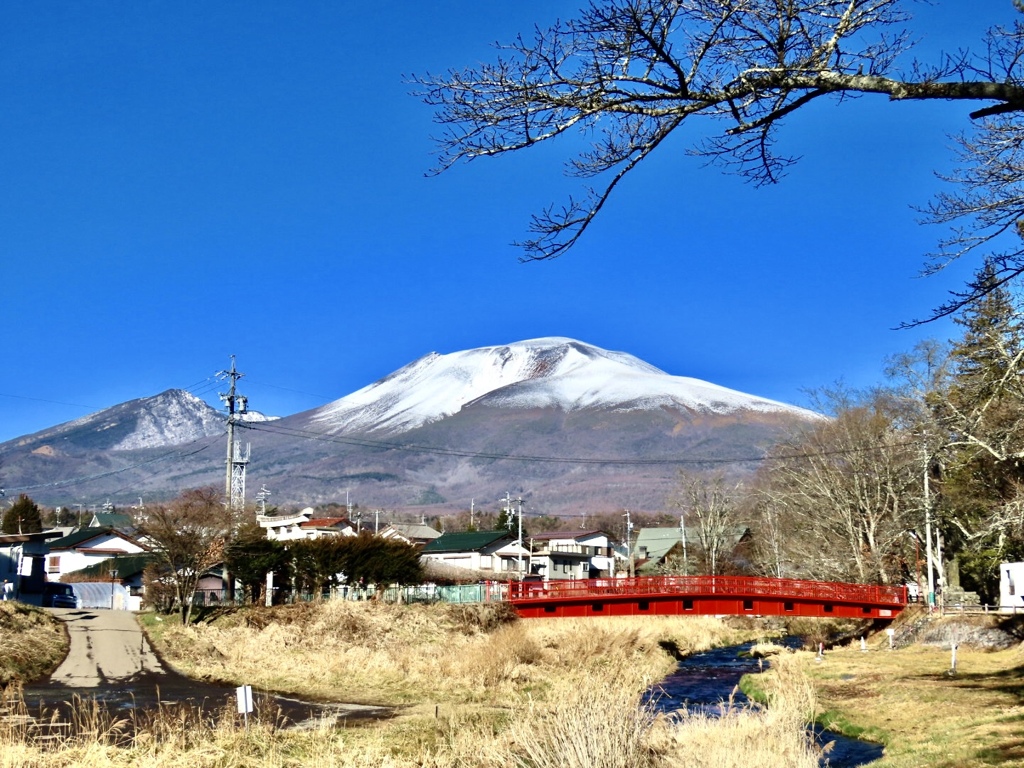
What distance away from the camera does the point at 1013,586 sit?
40281mm

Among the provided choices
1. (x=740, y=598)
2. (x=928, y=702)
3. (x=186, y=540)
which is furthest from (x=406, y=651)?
(x=928, y=702)

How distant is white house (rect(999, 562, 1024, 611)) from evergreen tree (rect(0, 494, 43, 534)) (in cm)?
8566

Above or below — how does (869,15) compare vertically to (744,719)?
above

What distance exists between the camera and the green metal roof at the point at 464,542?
8856cm

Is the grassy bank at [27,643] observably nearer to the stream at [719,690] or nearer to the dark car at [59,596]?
the dark car at [59,596]

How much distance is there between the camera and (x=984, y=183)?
10.1 meters

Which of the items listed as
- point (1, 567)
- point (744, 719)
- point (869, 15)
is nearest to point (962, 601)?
point (744, 719)

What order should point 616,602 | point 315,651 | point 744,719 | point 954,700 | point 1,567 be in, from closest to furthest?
point 744,719
point 954,700
point 315,651
point 616,602
point 1,567

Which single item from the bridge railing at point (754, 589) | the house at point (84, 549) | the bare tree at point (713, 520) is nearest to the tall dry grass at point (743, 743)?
the bridge railing at point (754, 589)

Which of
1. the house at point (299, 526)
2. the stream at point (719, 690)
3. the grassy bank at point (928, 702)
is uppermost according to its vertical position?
the house at point (299, 526)

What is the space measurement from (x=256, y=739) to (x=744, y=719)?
8804mm

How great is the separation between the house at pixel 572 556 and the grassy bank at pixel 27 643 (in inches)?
2015

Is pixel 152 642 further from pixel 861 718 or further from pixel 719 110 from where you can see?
pixel 719 110

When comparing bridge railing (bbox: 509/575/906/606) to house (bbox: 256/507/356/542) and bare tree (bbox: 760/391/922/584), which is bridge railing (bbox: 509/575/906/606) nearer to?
bare tree (bbox: 760/391/922/584)
